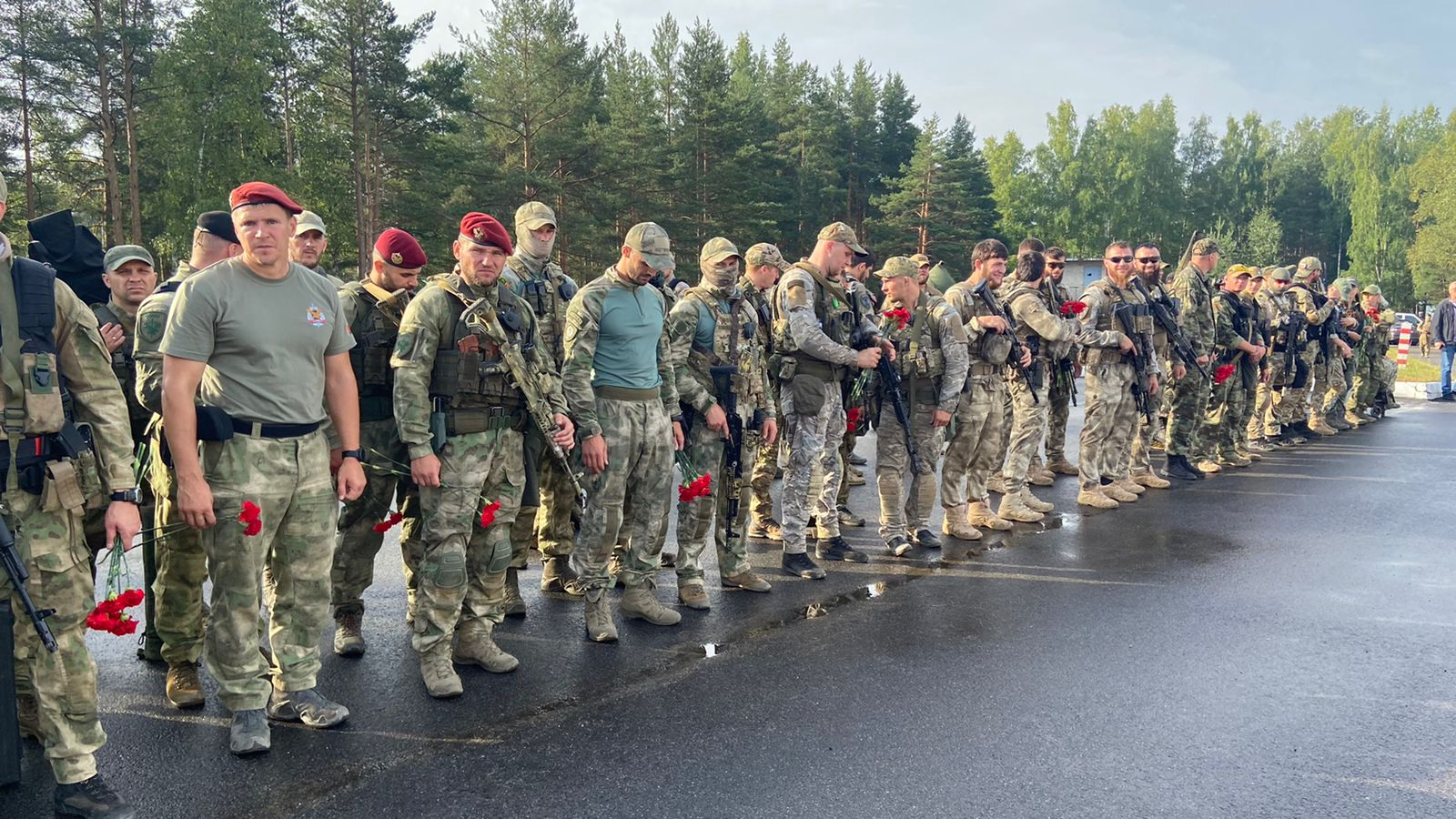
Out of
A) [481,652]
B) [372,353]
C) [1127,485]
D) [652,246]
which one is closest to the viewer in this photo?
[481,652]

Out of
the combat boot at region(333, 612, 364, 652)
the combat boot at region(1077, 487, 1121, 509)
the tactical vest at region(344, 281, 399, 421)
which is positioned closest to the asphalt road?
the combat boot at region(333, 612, 364, 652)

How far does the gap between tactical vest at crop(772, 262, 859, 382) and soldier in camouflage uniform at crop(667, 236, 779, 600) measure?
0.43m

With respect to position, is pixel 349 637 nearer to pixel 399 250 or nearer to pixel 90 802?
pixel 90 802

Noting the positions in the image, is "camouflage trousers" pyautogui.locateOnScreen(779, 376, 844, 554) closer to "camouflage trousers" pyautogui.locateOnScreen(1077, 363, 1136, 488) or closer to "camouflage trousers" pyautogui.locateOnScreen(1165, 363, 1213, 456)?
"camouflage trousers" pyautogui.locateOnScreen(1077, 363, 1136, 488)

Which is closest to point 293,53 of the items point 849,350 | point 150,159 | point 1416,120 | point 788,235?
point 150,159

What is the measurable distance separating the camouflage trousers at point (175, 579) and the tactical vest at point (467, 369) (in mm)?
1211

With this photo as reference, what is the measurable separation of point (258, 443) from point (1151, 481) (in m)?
8.42

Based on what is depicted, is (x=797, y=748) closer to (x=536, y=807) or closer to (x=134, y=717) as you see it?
(x=536, y=807)

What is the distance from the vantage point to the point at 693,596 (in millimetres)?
5441

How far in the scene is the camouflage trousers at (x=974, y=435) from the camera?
7234 millimetres

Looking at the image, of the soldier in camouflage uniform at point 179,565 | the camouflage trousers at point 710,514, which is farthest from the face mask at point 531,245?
the soldier in camouflage uniform at point 179,565

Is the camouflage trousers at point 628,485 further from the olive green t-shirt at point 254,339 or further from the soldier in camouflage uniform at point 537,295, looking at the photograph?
the olive green t-shirt at point 254,339

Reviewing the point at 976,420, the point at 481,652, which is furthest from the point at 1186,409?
the point at 481,652

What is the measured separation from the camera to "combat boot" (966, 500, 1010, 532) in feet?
24.9
